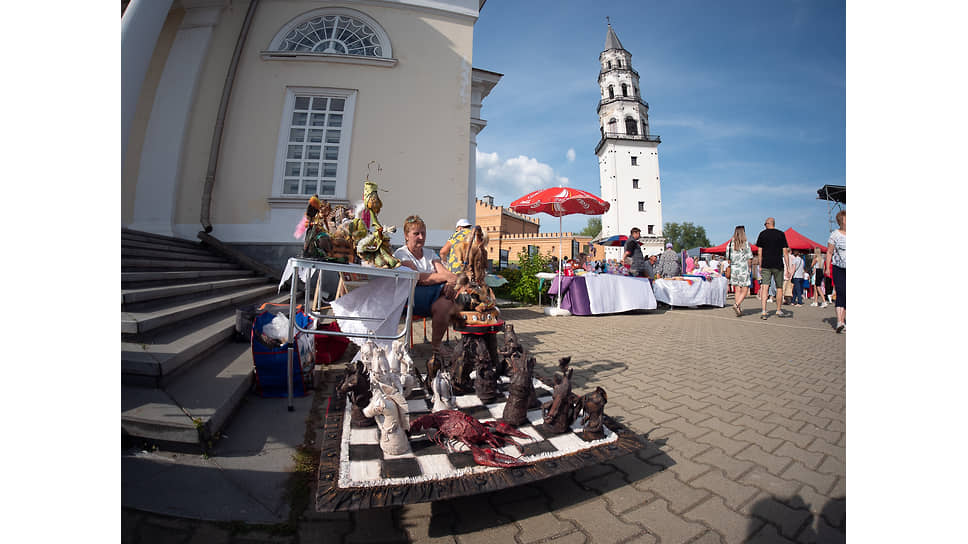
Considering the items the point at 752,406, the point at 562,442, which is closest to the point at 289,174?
the point at 562,442

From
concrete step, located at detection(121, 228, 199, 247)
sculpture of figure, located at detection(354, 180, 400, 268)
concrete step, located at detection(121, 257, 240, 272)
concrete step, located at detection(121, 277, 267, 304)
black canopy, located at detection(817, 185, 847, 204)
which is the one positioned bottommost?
concrete step, located at detection(121, 277, 267, 304)

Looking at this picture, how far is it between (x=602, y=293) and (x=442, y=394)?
6756 mm

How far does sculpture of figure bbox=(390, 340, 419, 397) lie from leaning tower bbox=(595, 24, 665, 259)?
3747 centimetres

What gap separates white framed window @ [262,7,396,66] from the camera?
24.8 feet

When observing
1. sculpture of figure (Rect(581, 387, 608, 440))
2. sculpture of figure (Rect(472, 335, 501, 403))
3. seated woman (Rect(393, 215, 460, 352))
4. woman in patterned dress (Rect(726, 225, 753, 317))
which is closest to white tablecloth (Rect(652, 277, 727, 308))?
woman in patterned dress (Rect(726, 225, 753, 317))

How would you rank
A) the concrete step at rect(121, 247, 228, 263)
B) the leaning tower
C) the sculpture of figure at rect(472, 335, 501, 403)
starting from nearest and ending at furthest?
the sculpture of figure at rect(472, 335, 501, 403), the concrete step at rect(121, 247, 228, 263), the leaning tower

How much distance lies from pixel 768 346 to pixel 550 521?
5.14 meters

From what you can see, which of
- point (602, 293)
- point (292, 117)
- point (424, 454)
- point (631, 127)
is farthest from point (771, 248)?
point (631, 127)

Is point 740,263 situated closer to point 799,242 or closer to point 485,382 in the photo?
point 485,382

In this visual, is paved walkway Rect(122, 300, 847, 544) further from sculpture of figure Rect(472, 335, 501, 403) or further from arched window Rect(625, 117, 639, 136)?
arched window Rect(625, 117, 639, 136)

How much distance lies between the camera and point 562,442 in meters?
1.61

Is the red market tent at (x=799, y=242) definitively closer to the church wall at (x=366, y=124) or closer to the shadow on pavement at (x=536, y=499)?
the church wall at (x=366, y=124)
